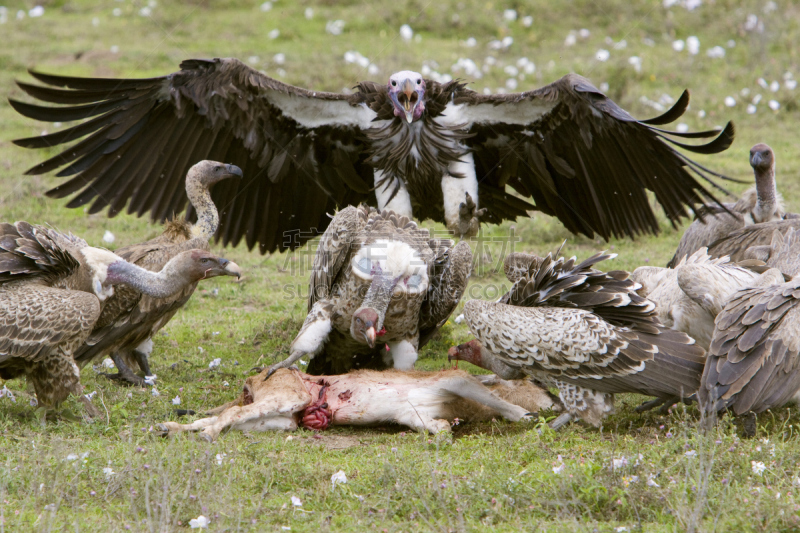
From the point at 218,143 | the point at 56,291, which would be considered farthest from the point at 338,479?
the point at 218,143

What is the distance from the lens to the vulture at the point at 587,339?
178 inches

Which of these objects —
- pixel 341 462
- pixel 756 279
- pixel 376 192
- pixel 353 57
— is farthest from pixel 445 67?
pixel 341 462

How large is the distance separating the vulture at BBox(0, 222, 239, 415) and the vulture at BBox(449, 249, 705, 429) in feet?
5.60

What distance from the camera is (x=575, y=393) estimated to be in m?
4.71

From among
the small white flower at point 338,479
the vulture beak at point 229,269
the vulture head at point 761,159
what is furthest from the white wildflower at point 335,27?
the small white flower at point 338,479

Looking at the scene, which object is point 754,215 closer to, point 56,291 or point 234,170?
point 234,170

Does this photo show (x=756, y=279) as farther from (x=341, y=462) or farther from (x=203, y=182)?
(x=203, y=182)

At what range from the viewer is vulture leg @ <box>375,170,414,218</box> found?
6.30 meters

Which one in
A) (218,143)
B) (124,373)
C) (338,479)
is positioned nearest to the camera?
(338,479)

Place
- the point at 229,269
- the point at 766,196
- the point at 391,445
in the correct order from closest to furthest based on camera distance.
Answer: the point at 391,445, the point at 229,269, the point at 766,196

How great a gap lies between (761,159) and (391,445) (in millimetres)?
3849

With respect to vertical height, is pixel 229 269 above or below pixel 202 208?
below

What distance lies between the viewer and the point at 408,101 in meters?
5.80

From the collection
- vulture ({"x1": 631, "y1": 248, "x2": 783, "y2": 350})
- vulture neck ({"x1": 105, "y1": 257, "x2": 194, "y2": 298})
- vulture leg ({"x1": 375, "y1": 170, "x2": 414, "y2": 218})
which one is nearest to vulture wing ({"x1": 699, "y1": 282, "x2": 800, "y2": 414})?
vulture ({"x1": 631, "y1": 248, "x2": 783, "y2": 350})
